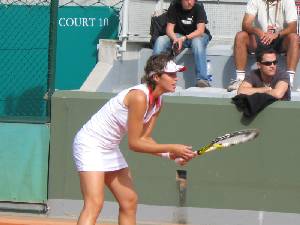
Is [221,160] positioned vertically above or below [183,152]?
below

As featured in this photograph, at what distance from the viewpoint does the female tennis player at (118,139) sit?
239 inches

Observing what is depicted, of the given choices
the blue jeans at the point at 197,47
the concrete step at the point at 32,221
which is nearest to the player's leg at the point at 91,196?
the concrete step at the point at 32,221

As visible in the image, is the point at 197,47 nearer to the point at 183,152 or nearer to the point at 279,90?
the point at 279,90

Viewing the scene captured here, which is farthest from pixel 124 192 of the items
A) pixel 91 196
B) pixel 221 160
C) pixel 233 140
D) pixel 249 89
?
pixel 249 89

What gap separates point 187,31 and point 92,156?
15.4 feet

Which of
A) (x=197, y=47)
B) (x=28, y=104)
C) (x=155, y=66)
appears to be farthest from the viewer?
(x=197, y=47)

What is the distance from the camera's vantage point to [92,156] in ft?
20.5

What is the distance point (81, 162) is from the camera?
627 centimetres

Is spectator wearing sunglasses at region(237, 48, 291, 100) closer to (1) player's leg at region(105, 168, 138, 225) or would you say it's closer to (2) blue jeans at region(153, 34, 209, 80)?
(2) blue jeans at region(153, 34, 209, 80)

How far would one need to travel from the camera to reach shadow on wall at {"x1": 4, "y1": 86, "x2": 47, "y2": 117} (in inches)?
349

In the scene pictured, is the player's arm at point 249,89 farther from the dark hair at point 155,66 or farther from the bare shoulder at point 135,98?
the bare shoulder at point 135,98

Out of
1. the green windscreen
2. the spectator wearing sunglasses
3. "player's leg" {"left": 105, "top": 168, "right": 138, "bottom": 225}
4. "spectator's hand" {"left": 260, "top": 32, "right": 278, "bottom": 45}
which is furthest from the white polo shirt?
"player's leg" {"left": 105, "top": 168, "right": 138, "bottom": 225}

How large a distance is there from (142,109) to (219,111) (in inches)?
86.6

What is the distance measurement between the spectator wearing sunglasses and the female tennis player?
235 cm
